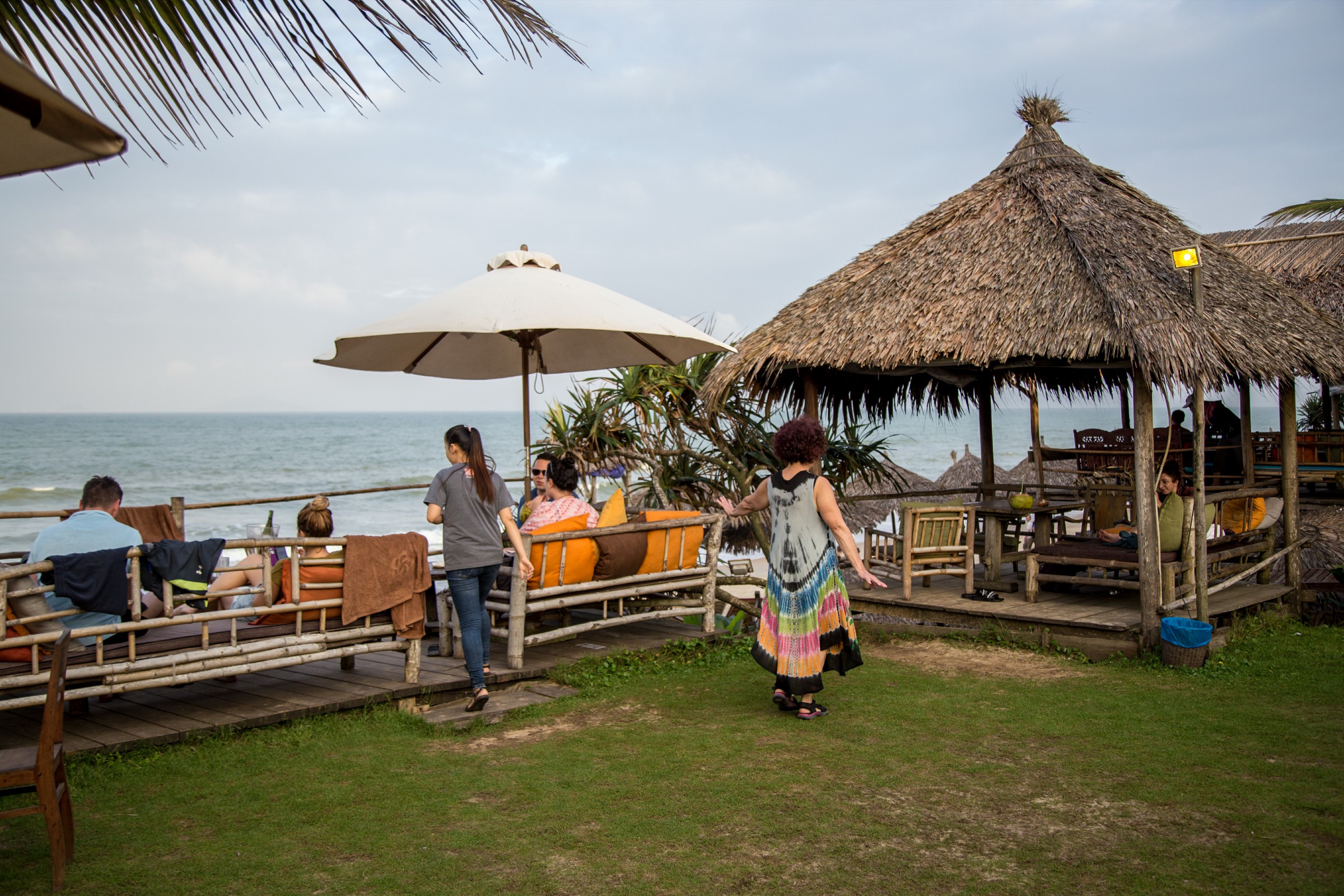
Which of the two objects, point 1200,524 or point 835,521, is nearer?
point 835,521

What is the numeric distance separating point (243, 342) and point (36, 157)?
50688 mm

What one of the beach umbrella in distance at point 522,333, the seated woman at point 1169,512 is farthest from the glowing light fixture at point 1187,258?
the beach umbrella in distance at point 522,333

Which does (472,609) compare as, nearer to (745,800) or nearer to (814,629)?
Result: (814,629)

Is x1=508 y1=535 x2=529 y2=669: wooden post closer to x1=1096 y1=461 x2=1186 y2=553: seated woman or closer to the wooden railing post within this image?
the wooden railing post

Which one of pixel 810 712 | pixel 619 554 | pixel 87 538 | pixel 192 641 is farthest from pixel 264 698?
pixel 810 712

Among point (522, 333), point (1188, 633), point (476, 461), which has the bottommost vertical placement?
point (1188, 633)

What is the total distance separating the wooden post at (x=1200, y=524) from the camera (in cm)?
664

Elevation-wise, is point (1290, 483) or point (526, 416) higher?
point (526, 416)

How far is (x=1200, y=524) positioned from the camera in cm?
689

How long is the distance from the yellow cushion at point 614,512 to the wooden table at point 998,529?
3.13 metres

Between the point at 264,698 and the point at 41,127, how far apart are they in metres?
4.29

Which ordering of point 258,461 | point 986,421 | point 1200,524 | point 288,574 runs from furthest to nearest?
point 258,461
point 986,421
point 1200,524
point 288,574

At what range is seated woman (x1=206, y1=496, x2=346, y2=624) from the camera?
4961mm

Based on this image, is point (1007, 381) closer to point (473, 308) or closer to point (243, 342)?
point (473, 308)
